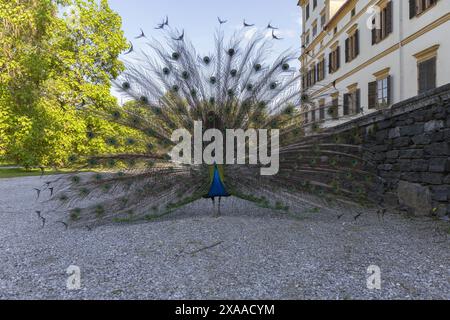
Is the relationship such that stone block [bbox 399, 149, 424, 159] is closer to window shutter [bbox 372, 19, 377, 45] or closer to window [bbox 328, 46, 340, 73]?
window shutter [bbox 372, 19, 377, 45]

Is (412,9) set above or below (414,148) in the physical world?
above

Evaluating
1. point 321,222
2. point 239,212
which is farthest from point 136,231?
point 321,222

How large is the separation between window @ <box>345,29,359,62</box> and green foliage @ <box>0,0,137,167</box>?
10.7 m

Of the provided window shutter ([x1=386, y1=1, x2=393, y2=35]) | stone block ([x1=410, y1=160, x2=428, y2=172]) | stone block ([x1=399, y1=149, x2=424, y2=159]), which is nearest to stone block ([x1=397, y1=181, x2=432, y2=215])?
stone block ([x1=410, y1=160, x2=428, y2=172])

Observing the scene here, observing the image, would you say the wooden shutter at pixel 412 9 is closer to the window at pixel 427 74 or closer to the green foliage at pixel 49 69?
the window at pixel 427 74

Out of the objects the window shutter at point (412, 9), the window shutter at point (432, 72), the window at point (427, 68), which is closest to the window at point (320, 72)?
the window at point (427, 68)

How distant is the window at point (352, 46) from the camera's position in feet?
45.7

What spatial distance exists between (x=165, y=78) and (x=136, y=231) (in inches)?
89.0

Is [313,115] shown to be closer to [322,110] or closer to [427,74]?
[322,110]

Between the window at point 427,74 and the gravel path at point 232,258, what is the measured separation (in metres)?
5.68

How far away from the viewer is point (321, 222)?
5047 mm

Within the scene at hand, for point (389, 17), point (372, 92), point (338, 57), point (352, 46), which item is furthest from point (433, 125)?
point (338, 57)

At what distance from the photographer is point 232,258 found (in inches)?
137

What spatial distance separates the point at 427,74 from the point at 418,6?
217 cm
